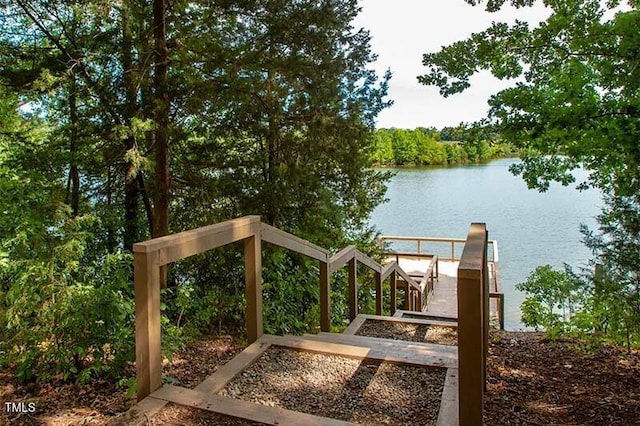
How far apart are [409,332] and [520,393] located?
1820mm

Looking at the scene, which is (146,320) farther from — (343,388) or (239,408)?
(343,388)

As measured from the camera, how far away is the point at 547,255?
1145 centimetres

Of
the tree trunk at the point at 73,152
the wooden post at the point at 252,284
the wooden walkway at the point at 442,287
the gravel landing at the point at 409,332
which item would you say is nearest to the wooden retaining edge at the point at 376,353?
the wooden post at the point at 252,284

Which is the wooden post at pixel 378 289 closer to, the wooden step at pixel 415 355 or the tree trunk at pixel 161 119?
Answer: the wooden step at pixel 415 355

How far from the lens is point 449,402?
71.8 inches

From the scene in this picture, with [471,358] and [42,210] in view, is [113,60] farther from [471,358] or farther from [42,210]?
[471,358]

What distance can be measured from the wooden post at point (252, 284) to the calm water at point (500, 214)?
7.05 meters

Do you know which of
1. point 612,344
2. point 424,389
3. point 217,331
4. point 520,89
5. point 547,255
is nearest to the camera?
point 424,389

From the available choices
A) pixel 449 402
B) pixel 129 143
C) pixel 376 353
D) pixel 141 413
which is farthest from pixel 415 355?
pixel 129 143

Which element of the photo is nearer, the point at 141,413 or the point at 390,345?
the point at 141,413

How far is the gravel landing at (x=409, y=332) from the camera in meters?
3.96

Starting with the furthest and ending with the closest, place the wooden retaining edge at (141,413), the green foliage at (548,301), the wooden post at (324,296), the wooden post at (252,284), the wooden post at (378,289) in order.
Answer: the green foliage at (548,301) → the wooden post at (378,289) → the wooden post at (324,296) → the wooden post at (252,284) → the wooden retaining edge at (141,413)

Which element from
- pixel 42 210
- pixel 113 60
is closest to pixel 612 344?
pixel 42 210

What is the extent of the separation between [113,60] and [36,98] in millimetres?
1260
